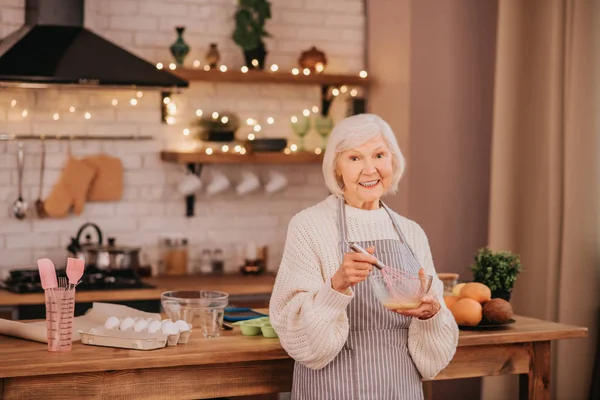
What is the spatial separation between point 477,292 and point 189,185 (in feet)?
7.85

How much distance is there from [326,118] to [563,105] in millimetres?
1458

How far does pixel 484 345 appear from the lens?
10.3ft

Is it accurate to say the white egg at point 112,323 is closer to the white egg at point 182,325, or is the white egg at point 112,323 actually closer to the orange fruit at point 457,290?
the white egg at point 182,325

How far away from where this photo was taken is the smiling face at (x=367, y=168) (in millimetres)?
2822

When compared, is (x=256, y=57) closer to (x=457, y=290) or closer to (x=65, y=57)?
(x=65, y=57)

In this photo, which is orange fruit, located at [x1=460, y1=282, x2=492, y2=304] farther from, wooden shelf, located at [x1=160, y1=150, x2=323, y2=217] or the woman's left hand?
wooden shelf, located at [x1=160, y1=150, x2=323, y2=217]

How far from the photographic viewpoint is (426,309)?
8.71 feet

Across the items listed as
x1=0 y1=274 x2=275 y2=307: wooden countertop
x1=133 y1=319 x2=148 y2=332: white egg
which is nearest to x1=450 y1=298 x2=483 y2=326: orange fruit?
x1=133 y1=319 x2=148 y2=332: white egg

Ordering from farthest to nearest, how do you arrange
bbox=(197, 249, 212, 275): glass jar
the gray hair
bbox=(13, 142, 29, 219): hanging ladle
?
1. bbox=(197, 249, 212, 275): glass jar
2. bbox=(13, 142, 29, 219): hanging ladle
3. the gray hair

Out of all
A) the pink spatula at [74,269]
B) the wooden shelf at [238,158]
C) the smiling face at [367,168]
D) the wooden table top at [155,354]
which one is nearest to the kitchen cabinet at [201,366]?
the wooden table top at [155,354]

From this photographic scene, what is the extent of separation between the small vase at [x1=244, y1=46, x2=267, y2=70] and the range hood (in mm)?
662

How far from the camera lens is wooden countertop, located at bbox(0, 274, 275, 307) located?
14.6ft

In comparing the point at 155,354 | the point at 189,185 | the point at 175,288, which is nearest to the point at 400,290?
the point at 155,354

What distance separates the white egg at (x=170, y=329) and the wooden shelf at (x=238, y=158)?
89.9 inches
